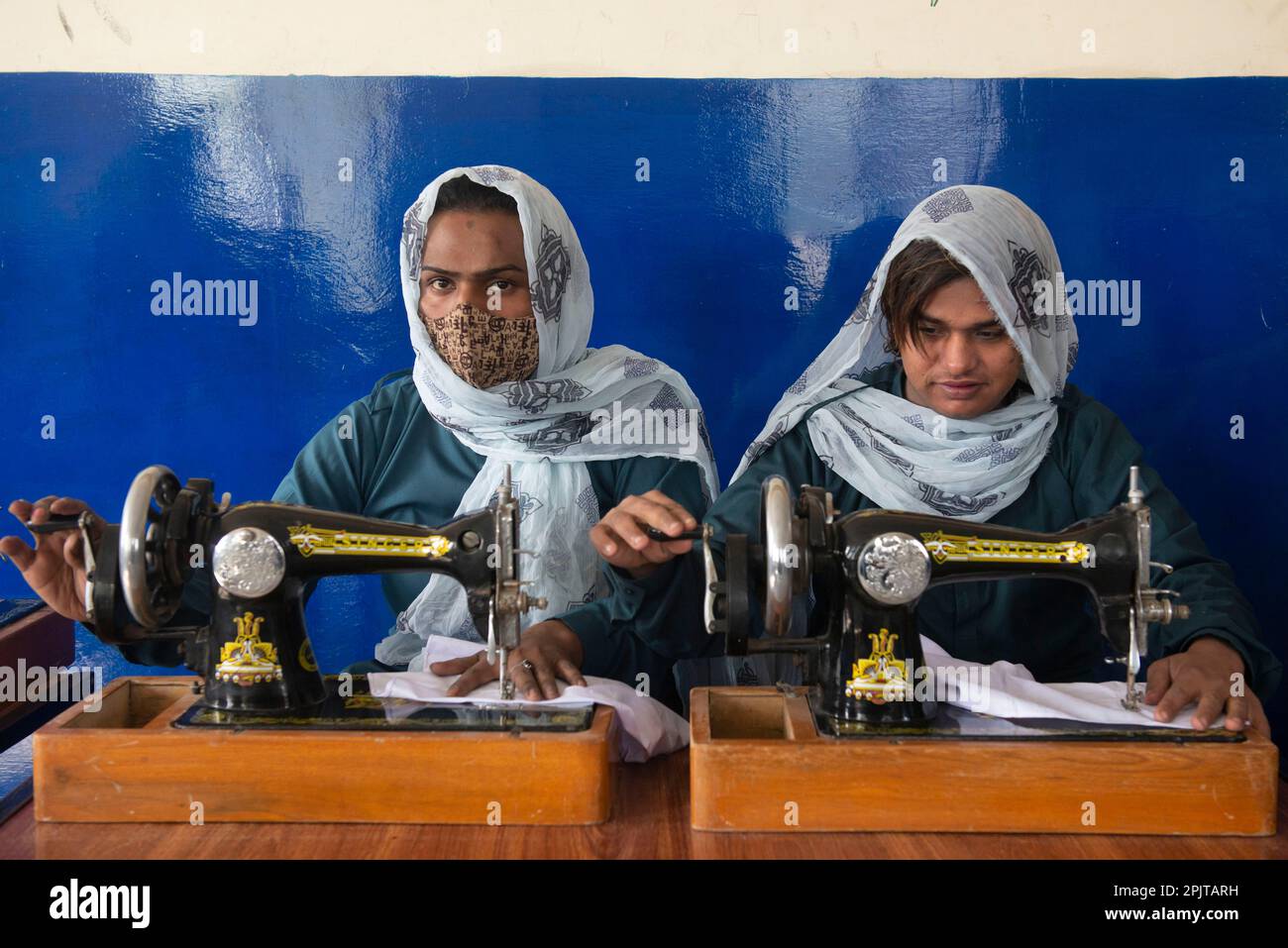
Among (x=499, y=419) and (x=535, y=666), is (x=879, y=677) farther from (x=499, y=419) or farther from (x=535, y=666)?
(x=499, y=419)

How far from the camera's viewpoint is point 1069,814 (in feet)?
4.85

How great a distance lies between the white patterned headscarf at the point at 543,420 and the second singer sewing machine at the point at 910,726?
67cm

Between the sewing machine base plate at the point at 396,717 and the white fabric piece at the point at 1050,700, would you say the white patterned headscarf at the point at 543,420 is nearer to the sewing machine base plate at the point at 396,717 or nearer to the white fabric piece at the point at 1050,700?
the sewing machine base plate at the point at 396,717

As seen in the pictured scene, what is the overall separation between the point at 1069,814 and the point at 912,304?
983 millimetres

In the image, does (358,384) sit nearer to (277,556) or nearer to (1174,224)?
(277,556)

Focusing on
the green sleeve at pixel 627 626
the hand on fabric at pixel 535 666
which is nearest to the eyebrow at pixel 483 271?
the green sleeve at pixel 627 626

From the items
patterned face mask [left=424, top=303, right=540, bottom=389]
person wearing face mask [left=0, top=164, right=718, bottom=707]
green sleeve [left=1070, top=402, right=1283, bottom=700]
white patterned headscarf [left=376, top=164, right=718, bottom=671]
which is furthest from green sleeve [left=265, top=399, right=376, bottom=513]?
green sleeve [left=1070, top=402, right=1283, bottom=700]

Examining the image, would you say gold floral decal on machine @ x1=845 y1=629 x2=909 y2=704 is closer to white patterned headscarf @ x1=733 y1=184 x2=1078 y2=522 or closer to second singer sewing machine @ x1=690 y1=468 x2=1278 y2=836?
second singer sewing machine @ x1=690 y1=468 x2=1278 y2=836

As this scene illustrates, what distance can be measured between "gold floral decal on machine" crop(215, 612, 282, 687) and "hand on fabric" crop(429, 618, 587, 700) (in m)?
0.26

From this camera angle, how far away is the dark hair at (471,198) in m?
2.22

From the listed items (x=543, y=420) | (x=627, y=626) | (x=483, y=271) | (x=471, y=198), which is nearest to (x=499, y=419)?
(x=543, y=420)
